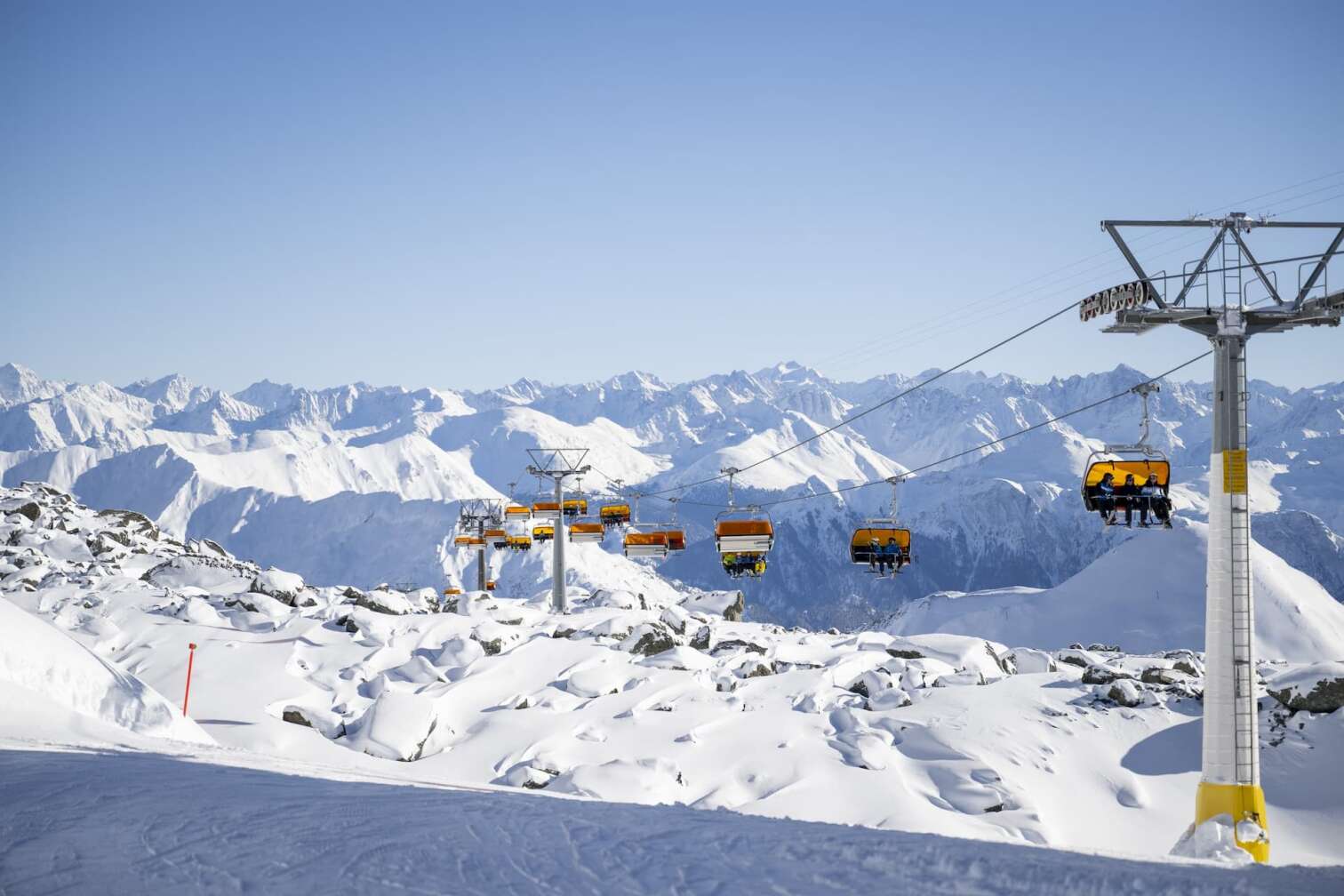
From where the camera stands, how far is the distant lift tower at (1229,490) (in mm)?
13180

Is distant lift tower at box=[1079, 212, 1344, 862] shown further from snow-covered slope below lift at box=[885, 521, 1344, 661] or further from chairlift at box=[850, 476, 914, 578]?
snow-covered slope below lift at box=[885, 521, 1344, 661]

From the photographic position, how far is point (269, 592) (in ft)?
132

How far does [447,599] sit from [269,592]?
7.59 metres

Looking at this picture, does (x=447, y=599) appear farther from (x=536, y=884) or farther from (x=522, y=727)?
(x=536, y=884)

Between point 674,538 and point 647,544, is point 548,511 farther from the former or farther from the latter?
point 674,538

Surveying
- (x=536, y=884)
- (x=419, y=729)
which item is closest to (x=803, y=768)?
(x=419, y=729)

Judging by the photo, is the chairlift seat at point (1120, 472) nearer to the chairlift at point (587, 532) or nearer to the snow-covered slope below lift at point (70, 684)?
the snow-covered slope below lift at point (70, 684)

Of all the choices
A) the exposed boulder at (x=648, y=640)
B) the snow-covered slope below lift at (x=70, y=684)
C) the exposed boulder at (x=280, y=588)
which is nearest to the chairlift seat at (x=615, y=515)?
the exposed boulder at (x=648, y=640)

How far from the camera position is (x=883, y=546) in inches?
1058

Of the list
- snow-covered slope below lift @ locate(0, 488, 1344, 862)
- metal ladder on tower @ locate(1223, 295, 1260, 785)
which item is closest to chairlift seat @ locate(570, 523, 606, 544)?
snow-covered slope below lift @ locate(0, 488, 1344, 862)

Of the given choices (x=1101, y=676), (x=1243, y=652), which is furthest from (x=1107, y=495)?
(x=1101, y=676)

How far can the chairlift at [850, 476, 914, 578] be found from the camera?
87.1 feet

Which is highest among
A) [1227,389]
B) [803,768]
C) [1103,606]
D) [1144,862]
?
[1227,389]

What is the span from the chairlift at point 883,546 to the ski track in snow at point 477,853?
16.3 metres
